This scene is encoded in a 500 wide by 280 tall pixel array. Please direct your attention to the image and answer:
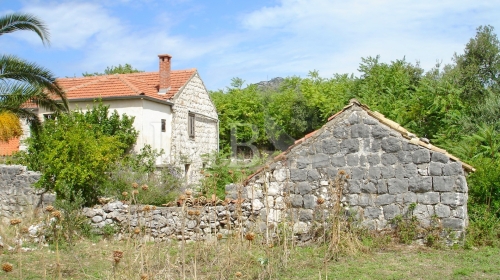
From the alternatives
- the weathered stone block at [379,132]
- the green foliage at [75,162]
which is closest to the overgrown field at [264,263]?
the weathered stone block at [379,132]

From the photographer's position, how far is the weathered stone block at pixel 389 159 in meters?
9.83

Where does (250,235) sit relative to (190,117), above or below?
below

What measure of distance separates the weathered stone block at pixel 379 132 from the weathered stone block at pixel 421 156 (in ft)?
2.26

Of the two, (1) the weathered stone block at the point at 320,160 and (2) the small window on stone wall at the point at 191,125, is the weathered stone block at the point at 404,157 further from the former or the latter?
(2) the small window on stone wall at the point at 191,125

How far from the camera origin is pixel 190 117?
22828 millimetres

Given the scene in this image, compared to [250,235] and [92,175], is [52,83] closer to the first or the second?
[92,175]

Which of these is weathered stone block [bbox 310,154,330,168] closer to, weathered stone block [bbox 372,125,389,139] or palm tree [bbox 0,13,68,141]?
weathered stone block [bbox 372,125,389,139]

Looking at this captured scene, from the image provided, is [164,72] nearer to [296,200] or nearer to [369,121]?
[296,200]

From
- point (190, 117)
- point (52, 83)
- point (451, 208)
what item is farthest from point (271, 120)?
point (451, 208)

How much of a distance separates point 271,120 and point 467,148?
59.2 ft

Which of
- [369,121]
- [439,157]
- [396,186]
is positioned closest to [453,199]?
[439,157]

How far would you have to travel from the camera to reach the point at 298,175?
10.5 meters

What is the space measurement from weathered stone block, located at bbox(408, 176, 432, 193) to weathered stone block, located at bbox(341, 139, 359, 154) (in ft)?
4.11

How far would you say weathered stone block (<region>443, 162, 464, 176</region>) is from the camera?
944 cm
